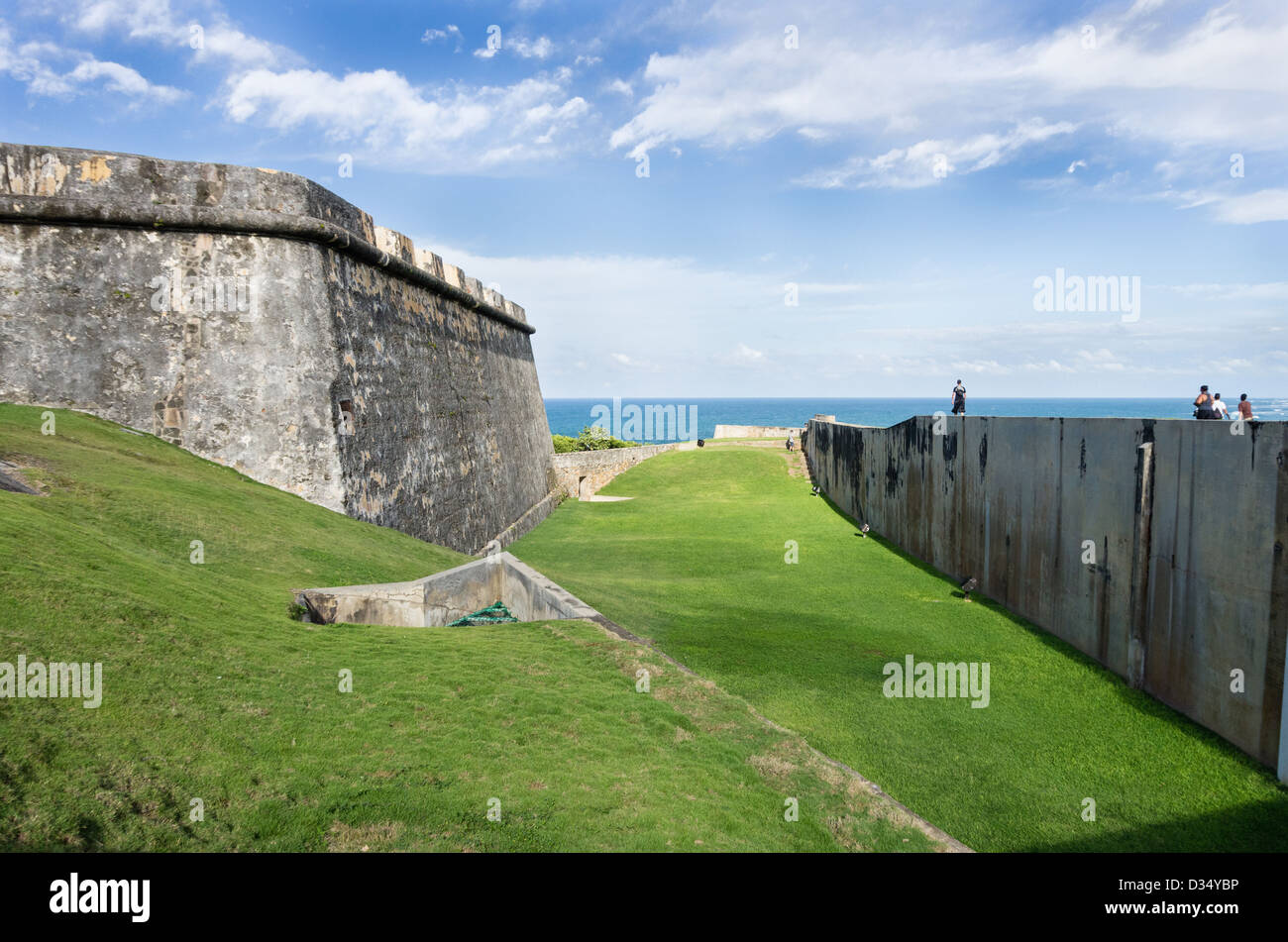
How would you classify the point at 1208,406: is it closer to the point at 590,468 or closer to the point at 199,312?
the point at 199,312

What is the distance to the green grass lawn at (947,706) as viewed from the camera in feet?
18.6

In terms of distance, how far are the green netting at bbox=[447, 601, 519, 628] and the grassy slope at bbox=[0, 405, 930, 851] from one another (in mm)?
1031

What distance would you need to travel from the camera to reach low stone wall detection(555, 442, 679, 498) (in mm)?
30906

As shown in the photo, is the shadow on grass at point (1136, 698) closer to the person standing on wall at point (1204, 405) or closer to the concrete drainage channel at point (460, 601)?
the concrete drainage channel at point (460, 601)

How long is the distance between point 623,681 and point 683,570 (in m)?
8.31

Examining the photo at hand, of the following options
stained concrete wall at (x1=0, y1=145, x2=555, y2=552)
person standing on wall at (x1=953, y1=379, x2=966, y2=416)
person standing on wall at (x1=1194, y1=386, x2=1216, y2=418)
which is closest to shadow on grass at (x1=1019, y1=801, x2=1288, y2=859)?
stained concrete wall at (x1=0, y1=145, x2=555, y2=552)

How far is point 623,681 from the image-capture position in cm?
691

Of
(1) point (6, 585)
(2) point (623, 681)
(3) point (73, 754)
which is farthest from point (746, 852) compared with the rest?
(1) point (6, 585)

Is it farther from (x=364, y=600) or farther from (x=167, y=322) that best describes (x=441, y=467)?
(x=364, y=600)

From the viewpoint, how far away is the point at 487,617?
9.50m

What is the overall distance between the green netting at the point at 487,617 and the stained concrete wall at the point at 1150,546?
7069mm

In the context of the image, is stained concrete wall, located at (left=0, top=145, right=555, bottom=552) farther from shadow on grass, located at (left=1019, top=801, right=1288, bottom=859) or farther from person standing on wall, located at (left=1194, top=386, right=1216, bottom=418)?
person standing on wall, located at (left=1194, top=386, right=1216, bottom=418)

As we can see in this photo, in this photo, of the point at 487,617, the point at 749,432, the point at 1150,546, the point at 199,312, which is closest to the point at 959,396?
the point at 1150,546
